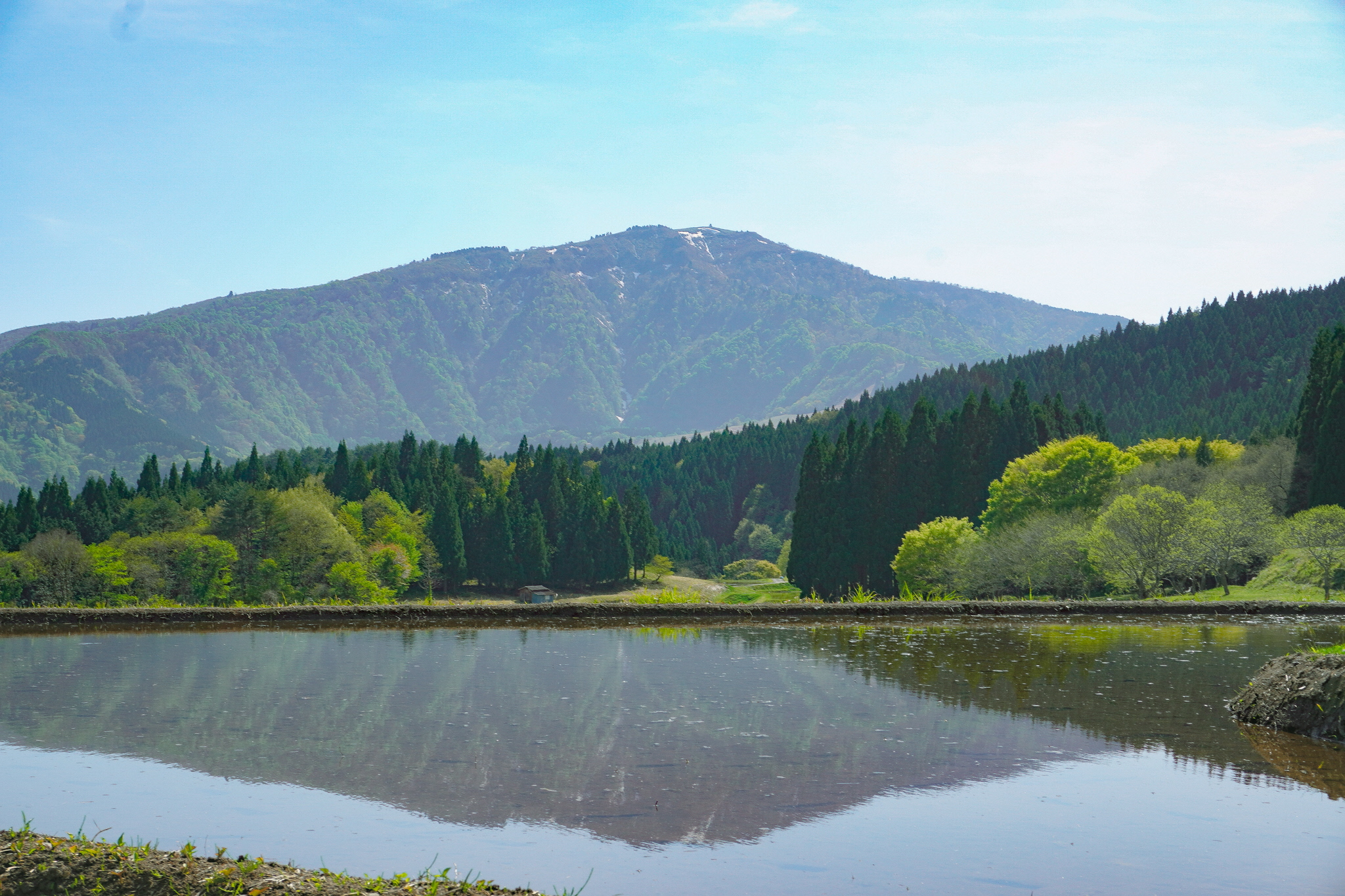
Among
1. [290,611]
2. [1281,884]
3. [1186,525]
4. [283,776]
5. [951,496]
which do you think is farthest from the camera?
[951,496]

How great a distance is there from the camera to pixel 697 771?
14.4m

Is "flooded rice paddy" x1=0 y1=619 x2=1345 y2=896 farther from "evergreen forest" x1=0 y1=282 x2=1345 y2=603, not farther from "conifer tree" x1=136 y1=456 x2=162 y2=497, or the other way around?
"conifer tree" x1=136 y1=456 x2=162 y2=497

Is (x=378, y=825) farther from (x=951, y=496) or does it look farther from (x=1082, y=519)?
(x=951, y=496)

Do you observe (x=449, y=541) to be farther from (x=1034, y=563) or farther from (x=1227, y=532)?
(x=1227, y=532)

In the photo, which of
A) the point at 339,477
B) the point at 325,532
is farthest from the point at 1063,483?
→ the point at 339,477

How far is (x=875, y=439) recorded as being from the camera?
9456cm

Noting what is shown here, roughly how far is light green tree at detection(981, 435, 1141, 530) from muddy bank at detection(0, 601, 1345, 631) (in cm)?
3182

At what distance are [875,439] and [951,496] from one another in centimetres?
871

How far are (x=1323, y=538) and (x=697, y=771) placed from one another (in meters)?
44.2

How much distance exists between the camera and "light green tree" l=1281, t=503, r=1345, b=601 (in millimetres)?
46500

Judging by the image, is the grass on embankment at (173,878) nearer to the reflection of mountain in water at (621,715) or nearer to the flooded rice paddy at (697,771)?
the flooded rice paddy at (697,771)

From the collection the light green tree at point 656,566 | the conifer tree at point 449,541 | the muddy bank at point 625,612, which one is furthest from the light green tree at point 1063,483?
the light green tree at point 656,566

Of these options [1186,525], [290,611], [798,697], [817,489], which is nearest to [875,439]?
[817,489]

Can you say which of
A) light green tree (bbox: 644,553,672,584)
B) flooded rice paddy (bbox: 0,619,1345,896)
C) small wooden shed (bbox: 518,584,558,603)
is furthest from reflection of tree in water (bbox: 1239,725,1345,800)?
light green tree (bbox: 644,553,672,584)
